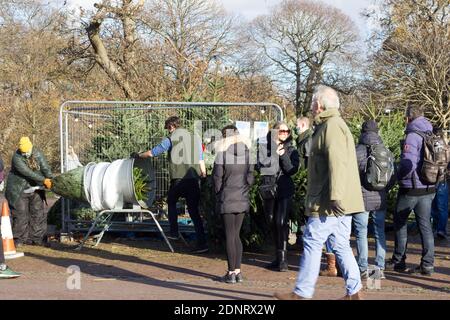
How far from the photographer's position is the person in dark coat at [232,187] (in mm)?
8500

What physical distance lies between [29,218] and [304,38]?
38.5m

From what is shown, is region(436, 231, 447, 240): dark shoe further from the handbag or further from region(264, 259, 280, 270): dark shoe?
the handbag

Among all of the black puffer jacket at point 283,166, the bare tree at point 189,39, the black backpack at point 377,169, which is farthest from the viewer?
the bare tree at point 189,39

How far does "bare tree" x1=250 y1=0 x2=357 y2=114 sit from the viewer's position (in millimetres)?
47312

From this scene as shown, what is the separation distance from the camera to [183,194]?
10.9 meters

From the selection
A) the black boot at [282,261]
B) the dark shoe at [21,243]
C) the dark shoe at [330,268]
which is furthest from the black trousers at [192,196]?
the dark shoe at [21,243]

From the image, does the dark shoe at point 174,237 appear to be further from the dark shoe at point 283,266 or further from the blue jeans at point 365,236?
the blue jeans at point 365,236

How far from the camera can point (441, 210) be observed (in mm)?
Answer: 11773

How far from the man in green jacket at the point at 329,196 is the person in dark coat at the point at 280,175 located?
2.28 meters

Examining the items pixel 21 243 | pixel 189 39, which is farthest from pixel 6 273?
pixel 189 39

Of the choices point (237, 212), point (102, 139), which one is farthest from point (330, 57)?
point (237, 212)

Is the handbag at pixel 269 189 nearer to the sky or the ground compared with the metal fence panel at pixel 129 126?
nearer to the ground

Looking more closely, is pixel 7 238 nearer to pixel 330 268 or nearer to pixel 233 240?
pixel 233 240

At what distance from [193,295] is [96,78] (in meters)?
20.6
